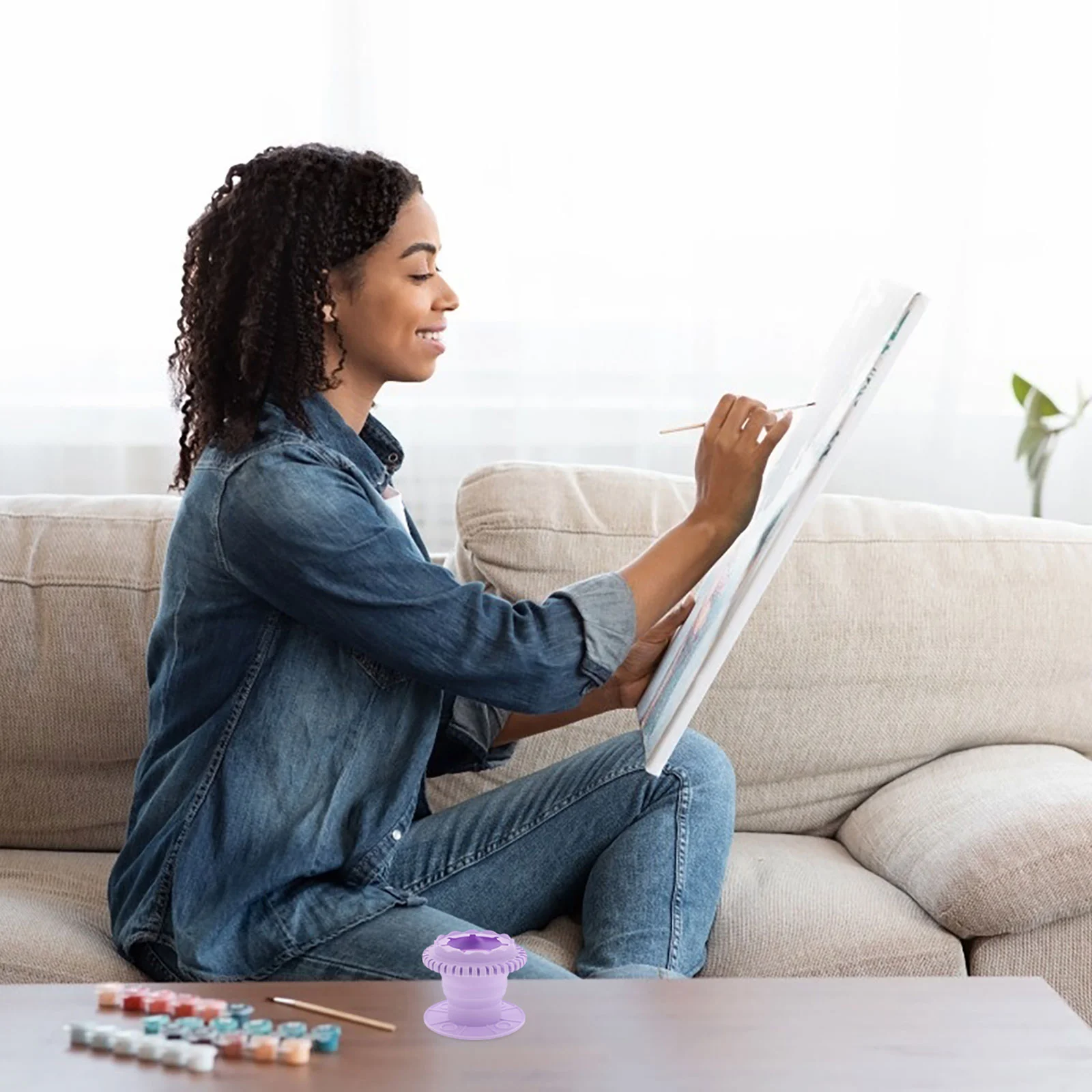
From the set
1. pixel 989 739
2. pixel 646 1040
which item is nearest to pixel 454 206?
pixel 989 739

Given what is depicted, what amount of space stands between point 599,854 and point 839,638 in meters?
0.52

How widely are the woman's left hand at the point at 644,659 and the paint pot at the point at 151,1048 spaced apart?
2.27 feet

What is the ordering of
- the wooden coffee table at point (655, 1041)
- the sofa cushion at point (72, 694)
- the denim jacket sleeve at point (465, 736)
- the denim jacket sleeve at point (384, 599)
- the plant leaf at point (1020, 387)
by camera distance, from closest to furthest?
the wooden coffee table at point (655, 1041), the denim jacket sleeve at point (384, 599), the denim jacket sleeve at point (465, 736), the sofa cushion at point (72, 694), the plant leaf at point (1020, 387)

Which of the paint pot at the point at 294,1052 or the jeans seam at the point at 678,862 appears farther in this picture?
the jeans seam at the point at 678,862

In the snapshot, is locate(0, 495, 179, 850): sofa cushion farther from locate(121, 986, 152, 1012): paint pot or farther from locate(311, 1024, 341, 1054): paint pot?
locate(311, 1024, 341, 1054): paint pot

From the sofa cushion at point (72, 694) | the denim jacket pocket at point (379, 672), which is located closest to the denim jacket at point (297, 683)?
the denim jacket pocket at point (379, 672)

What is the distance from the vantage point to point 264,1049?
39.7 inches

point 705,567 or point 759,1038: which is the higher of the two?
point 705,567

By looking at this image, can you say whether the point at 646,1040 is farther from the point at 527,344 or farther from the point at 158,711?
the point at 527,344

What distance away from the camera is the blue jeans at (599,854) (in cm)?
152

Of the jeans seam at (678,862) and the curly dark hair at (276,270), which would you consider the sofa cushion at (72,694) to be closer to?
the curly dark hair at (276,270)

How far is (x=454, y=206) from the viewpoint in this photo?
2.89m

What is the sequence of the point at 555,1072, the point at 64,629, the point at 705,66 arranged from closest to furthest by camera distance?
the point at 555,1072 → the point at 64,629 → the point at 705,66

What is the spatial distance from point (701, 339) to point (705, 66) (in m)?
0.50
